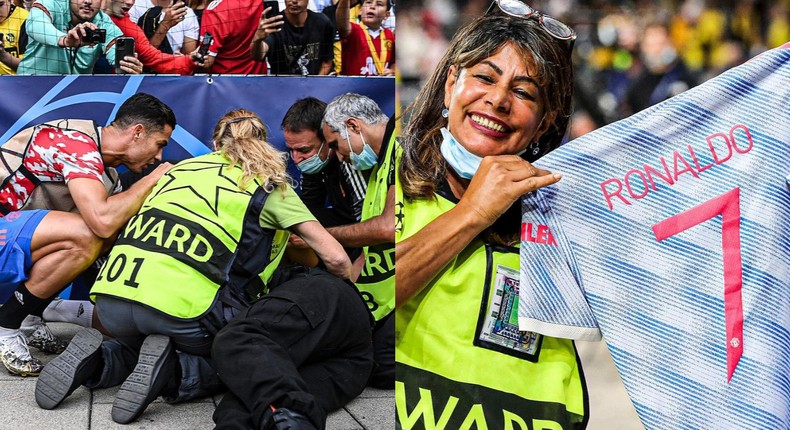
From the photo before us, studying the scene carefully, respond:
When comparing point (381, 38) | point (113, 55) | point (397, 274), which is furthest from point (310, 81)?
point (397, 274)

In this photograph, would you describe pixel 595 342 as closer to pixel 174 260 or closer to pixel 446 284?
pixel 446 284

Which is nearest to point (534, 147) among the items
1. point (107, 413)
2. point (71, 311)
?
point (107, 413)

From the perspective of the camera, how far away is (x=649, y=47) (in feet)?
8.18

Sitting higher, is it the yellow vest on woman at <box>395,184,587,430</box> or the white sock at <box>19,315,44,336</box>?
the yellow vest on woman at <box>395,184,587,430</box>

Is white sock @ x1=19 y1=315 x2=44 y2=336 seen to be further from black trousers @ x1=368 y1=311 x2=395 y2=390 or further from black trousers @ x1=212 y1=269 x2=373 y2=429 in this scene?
black trousers @ x1=368 y1=311 x2=395 y2=390

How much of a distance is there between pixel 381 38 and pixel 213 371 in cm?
197

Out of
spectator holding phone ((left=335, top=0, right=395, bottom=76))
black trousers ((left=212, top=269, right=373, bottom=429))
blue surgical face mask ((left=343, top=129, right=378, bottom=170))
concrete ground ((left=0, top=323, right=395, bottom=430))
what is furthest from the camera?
spectator holding phone ((left=335, top=0, right=395, bottom=76))

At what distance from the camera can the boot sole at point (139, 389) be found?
3.64 metres

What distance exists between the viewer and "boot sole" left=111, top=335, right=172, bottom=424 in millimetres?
3639

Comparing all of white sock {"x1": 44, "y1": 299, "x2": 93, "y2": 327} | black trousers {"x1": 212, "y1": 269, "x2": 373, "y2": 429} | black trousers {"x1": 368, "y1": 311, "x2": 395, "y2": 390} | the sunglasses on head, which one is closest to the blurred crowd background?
the sunglasses on head

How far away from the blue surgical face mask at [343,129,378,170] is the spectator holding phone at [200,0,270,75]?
2.28 ft

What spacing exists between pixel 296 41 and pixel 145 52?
79cm

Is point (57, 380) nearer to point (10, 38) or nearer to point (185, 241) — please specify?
point (185, 241)

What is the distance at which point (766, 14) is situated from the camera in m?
2.49
